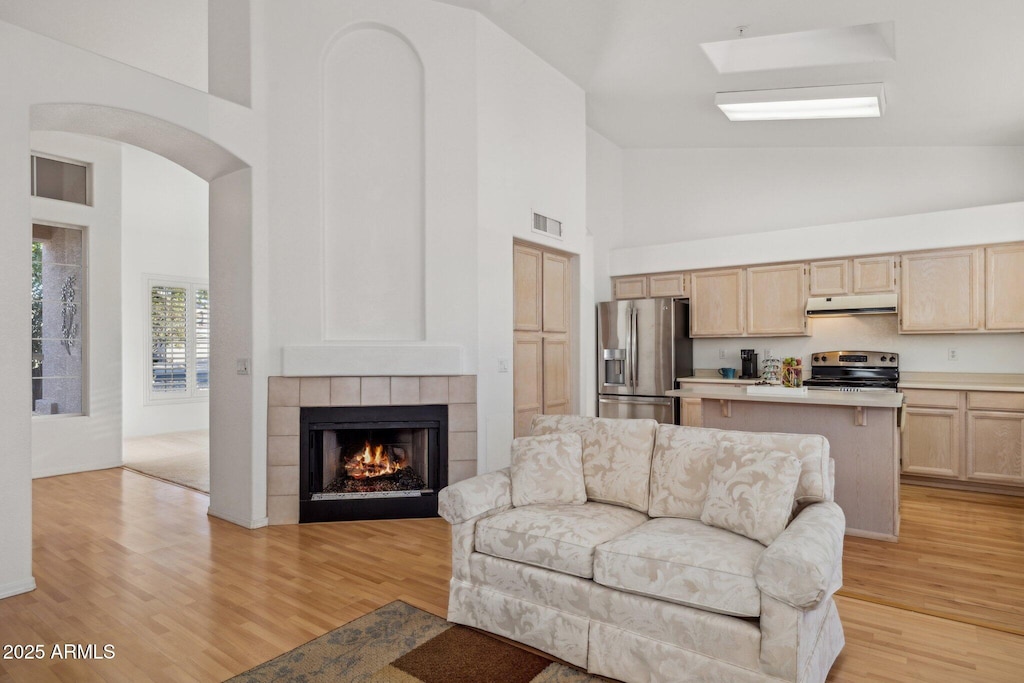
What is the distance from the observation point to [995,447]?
470 cm

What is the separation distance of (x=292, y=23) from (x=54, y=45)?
57.4 inches

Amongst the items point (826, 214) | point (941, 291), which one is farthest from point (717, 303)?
point (941, 291)

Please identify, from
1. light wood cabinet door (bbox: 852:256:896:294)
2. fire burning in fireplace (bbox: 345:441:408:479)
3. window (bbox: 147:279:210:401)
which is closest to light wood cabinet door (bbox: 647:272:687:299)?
light wood cabinet door (bbox: 852:256:896:294)

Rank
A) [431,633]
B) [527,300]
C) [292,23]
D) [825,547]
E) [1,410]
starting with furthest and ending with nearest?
[527,300] → [292,23] → [1,410] → [431,633] → [825,547]

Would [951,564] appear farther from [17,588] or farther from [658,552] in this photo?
[17,588]

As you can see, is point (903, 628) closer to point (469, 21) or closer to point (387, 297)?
point (387, 297)

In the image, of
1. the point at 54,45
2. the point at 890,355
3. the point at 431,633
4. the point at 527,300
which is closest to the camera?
the point at 431,633

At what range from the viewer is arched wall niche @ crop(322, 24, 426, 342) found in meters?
4.12

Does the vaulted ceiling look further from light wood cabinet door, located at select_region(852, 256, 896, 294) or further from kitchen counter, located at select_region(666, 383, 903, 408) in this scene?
kitchen counter, located at select_region(666, 383, 903, 408)

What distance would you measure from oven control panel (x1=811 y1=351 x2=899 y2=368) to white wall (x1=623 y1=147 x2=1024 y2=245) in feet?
3.29

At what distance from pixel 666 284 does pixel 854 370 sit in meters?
2.06

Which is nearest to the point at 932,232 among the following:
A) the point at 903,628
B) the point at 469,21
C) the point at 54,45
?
the point at 903,628

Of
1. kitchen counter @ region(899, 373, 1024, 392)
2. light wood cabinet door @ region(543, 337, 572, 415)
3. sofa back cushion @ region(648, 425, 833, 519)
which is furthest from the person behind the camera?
light wood cabinet door @ region(543, 337, 572, 415)

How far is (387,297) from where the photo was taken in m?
4.20
